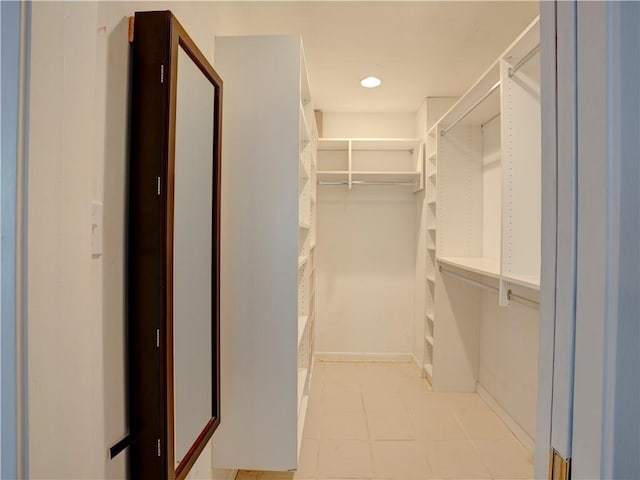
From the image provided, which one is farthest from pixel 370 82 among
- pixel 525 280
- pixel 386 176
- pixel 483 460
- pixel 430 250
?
pixel 483 460

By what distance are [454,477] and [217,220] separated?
190cm

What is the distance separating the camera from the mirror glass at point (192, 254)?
1.12 meters

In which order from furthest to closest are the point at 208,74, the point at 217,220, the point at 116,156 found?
the point at 217,220 < the point at 208,74 < the point at 116,156

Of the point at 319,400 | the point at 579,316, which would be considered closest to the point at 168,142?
the point at 579,316

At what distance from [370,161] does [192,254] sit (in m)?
2.86

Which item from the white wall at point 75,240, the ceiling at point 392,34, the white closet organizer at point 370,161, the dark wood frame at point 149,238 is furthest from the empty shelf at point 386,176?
the white wall at point 75,240

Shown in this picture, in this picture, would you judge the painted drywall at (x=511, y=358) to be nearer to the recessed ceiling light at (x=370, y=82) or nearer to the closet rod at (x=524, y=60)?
the closet rod at (x=524, y=60)

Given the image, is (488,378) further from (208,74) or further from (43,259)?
(43,259)

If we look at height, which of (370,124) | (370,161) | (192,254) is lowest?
(192,254)

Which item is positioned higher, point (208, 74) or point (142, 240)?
point (208, 74)

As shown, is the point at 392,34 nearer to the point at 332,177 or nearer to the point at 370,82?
the point at 370,82

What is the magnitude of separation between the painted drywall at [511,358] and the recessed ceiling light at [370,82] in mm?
1963

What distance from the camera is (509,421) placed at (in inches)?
101

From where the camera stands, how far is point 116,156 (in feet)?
2.91
